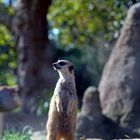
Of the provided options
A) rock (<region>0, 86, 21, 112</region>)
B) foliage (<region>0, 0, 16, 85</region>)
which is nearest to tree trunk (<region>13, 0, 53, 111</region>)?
foliage (<region>0, 0, 16, 85</region>)

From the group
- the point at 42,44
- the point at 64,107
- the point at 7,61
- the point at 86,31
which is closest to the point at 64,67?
the point at 64,107

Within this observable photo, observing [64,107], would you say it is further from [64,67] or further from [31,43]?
[31,43]

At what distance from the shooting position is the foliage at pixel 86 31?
2312cm

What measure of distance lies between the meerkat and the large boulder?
600 centimetres

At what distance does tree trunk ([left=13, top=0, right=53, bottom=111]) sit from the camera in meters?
19.0

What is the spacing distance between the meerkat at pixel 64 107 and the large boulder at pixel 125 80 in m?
6.00

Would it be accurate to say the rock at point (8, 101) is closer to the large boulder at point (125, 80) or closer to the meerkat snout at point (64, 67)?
the meerkat snout at point (64, 67)

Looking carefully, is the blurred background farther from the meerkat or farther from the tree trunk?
the meerkat

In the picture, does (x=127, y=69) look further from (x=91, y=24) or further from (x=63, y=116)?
(x=91, y=24)

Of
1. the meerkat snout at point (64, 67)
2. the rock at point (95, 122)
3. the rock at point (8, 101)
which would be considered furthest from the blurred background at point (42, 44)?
the rock at point (8, 101)

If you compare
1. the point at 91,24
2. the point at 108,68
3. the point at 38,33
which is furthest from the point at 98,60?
the point at 108,68

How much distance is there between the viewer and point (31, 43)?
754 inches

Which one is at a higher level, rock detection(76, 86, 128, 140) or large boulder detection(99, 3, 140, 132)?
large boulder detection(99, 3, 140, 132)

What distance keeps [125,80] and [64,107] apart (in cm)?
695
